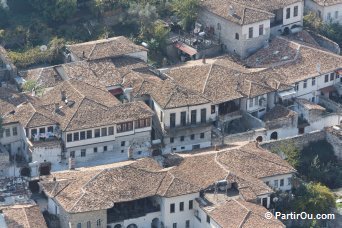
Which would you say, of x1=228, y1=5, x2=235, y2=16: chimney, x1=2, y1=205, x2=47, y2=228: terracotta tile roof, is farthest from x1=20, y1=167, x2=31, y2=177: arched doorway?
x1=228, y1=5, x2=235, y2=16: chimney

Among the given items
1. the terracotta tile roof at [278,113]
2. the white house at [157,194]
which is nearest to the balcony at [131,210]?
the white house at [157,194]

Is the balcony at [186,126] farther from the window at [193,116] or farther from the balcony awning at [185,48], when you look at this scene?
the balcony awning at [185,48]

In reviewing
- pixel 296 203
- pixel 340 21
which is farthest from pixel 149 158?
pixel 340 21

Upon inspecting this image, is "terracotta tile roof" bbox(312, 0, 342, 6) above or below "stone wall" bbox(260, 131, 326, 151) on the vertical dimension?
above

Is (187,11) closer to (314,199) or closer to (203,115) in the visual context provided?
(203,115)

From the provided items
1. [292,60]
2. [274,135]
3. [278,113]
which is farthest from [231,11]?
[274,135]

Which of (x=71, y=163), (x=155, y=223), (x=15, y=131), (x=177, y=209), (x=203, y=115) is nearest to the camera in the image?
(x=177, y=209)

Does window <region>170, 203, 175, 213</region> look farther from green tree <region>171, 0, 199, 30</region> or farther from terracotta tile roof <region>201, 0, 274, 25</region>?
green tree <region>171, 0, 199, 30</region>
